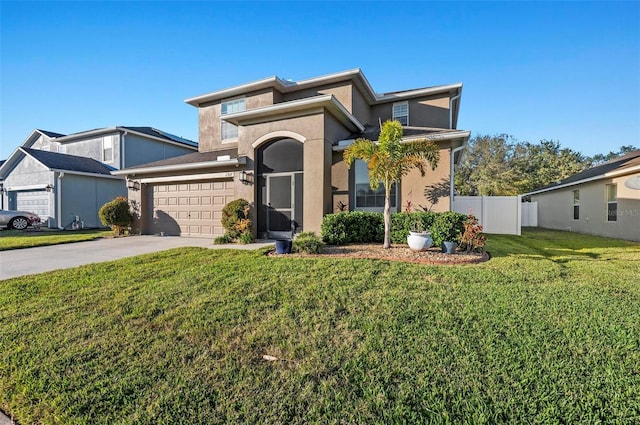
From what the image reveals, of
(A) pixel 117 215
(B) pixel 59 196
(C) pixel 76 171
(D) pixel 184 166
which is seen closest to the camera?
(D) pixel 184 166

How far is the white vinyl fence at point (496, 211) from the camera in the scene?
1315 centimetres

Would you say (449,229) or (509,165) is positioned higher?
(509,165)

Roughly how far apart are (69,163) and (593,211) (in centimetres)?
3038

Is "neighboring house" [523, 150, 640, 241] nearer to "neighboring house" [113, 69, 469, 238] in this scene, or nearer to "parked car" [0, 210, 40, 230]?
"neighboring house" [113, 69, 469, 238]

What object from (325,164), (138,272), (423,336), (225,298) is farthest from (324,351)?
(325,164)

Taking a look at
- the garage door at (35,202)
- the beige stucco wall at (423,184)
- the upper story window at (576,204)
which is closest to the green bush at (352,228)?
the beige stucco wall at (423,184)

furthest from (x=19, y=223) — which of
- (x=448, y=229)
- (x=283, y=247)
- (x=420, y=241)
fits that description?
(x=448, y=229)

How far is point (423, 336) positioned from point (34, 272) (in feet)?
27.2

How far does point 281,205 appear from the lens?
35.0 ft

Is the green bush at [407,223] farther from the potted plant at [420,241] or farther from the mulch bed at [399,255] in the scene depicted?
the potted plant at [420,241]

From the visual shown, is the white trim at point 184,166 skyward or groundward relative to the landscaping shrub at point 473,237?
skyward

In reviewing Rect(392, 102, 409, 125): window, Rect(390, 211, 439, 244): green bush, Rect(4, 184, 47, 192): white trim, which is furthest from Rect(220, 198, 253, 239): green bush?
Rect(4, 184, 47, 192): white trim

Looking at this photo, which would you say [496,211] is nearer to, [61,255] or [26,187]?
[61,255]

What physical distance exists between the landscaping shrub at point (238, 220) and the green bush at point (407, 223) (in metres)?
4.82
